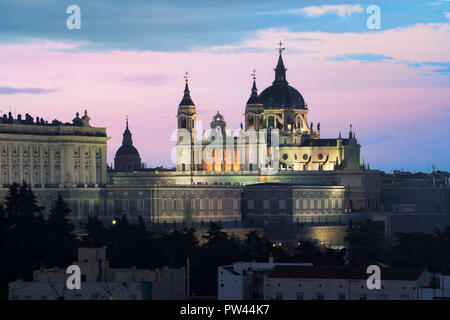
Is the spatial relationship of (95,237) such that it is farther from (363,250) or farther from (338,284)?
(338,284)

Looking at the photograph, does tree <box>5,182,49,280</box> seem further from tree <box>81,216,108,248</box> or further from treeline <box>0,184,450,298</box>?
tree <box>81,216,108,248</box>

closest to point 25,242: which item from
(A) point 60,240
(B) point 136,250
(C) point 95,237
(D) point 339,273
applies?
(A) point 60,240

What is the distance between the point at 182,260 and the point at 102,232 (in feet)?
47.7

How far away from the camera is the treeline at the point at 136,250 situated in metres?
137

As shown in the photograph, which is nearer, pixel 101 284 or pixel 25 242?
pixel 101 284

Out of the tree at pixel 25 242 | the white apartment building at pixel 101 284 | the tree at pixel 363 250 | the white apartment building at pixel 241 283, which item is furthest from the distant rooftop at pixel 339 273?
the tree at pixel 363 250

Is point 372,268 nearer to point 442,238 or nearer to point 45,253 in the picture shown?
point 45,253

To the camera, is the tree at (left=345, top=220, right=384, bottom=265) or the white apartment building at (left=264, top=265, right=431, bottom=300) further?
the tree at (left=345, top=220, right=384, bottom=265)

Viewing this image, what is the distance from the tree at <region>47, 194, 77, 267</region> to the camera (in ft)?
454

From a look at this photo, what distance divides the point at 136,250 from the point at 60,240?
20.6 feet

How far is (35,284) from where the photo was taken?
11356 cm

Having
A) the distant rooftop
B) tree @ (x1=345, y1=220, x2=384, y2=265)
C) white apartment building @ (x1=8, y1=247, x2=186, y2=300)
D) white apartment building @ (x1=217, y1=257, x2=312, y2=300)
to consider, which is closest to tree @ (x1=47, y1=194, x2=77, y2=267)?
white apartment building @ (x1=8, y1=247, x2=186, y2=300)

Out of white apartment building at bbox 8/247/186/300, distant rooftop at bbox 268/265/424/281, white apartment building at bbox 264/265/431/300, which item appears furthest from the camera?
distant rooftop at bbox 268/265/424/281

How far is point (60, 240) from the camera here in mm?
149000
